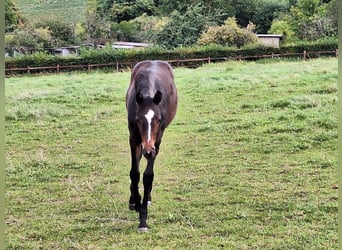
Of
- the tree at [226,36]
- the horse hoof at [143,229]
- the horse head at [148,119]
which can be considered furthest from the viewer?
the tree at [226,36]

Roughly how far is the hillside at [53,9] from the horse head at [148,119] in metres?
0.51

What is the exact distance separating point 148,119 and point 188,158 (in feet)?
1.44

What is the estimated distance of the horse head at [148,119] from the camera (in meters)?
1.54

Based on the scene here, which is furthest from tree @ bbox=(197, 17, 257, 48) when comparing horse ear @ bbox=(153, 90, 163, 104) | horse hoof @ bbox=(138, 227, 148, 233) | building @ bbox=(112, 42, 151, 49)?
horse hoof @ bbox=(138, 227, 148, 233)

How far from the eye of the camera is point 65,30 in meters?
1.89

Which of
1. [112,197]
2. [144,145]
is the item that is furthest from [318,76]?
[112,197]

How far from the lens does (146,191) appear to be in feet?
5.89

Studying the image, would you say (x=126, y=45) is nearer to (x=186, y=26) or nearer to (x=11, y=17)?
(x=186, y=26)

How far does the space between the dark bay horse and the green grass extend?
0.07 meters

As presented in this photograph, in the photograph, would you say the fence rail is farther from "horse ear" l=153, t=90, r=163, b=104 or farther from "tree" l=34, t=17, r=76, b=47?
"horse ear" l=153, t=90, r=163, b=104

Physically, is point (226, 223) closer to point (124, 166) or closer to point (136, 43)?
point (124, 166)

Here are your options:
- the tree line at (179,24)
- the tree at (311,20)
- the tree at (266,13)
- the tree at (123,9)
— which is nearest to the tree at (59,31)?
the tree line at (179,24)

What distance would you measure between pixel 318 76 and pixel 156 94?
0.72 m

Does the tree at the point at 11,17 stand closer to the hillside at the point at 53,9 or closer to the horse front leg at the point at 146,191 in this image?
the hillside at the point at 53,9
